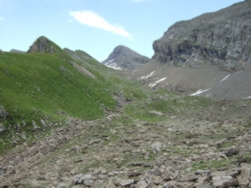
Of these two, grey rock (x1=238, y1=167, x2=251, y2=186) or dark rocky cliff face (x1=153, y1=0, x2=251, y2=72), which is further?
dark rocky cliff face (x1=153, y1=0, x2=251, y2=72)

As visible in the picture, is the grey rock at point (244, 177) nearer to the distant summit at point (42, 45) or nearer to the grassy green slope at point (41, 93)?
the grassy green slope at point (41, 93)

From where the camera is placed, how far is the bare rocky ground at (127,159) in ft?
49.1

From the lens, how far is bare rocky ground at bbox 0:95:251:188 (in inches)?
589

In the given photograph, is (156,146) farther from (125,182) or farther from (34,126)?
(34,126)

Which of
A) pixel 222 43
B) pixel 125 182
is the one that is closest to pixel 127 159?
pixel 125 182

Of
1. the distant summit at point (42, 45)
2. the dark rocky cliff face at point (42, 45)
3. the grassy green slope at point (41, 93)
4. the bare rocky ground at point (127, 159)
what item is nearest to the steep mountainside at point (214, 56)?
Result: the grassy green slope at point (41, 93)

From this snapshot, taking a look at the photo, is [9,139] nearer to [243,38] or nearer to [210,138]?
[210,138]

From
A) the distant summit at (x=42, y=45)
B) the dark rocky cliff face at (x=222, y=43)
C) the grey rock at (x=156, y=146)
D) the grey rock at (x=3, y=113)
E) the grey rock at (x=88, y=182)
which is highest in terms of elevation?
the distant summit at (x=42, y=45)

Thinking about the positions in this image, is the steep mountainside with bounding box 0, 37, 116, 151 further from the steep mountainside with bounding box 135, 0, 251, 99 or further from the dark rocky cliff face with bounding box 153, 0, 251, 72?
the dark rocky cliff face with bounding box 153, 0, 251, 72

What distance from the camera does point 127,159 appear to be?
21328 mm

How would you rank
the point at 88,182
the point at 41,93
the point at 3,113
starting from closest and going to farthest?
the point at 88,182 < the point at 3,113 < the point at 41,93

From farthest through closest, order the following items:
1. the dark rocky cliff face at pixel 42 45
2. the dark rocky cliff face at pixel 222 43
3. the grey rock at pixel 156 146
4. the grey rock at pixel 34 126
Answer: the dark rocky cliff face at pixel 222 43
the dark rocky cliff face at pixel 42 45
the grey rock at pixel 34 126
the grey rock at pixel 156 146

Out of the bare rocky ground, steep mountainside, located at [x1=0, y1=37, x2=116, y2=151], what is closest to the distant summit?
steep mountainside, located at [x1=0, y1=37, x2=116, y2=151]

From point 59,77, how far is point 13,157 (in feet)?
122
